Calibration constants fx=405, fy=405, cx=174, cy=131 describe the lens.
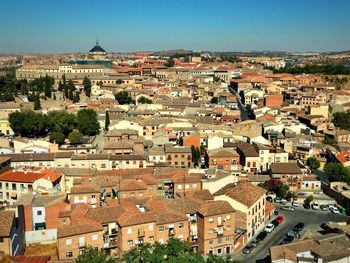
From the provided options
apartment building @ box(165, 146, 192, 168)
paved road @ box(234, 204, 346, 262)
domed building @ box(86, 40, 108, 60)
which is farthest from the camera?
domed building @ box(86, 40, 108, 60)

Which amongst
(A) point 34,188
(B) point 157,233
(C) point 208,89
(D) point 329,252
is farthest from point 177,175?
(C) point 208,89

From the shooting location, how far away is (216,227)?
634 inches

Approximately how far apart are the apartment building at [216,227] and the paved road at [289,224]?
28.5 inches

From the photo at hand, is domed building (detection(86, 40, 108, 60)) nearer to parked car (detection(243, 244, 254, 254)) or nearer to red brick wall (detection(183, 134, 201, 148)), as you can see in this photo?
red brick wall (detection(183, 134, 201, 148))

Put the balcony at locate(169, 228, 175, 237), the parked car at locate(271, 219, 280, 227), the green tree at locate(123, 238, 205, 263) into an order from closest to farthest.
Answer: the green tree at locate(123, 238, 205, 263) → the balcony at locate(169, 228, 175, 237) → the parked car at locate(271, 219, 280, 227)

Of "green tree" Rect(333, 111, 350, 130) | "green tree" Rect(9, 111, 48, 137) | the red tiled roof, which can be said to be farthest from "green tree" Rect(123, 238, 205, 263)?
"green tree" Rect(333, 111, 350, 130)

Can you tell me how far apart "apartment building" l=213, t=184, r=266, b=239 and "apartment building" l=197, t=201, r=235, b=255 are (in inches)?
46.0

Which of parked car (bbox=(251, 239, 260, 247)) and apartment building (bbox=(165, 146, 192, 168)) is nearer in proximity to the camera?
parked car (bbox=(251, 239, 260, 247))

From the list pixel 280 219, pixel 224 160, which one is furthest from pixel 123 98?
pixel 280 219

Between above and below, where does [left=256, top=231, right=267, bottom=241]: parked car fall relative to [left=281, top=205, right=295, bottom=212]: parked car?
above

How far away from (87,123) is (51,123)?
280 centimetres

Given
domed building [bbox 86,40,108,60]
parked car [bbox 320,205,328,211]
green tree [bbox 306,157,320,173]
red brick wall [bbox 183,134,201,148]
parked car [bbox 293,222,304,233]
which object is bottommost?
parked car [bbox 320,205,328,211]

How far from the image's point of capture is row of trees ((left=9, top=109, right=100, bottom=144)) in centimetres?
3172

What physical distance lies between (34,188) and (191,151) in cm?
1088
